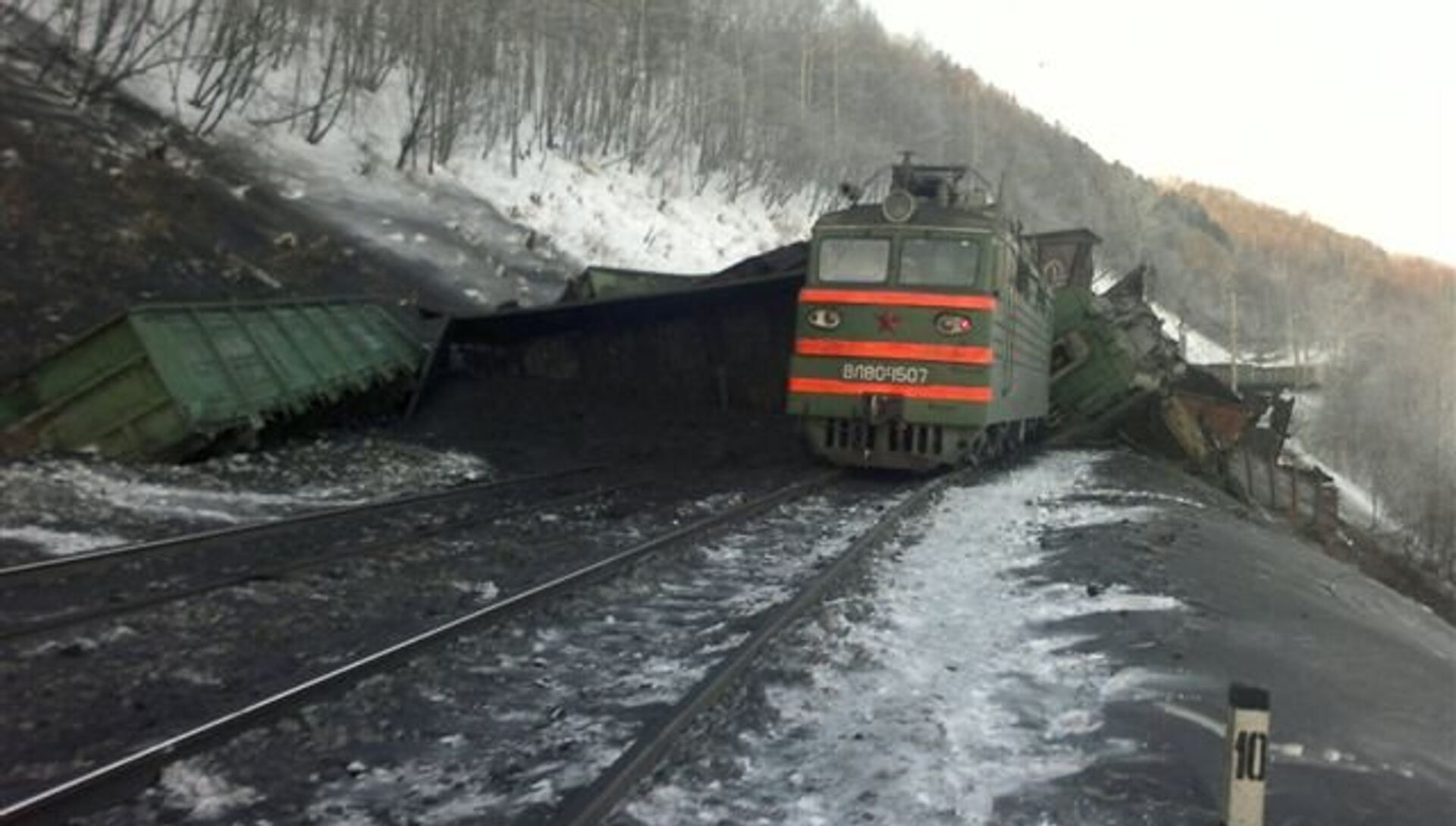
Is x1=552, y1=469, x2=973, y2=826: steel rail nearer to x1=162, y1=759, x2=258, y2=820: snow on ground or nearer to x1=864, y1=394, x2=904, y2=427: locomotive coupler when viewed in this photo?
x1=162, y1=759, x2=258, y2=820: snow on ground

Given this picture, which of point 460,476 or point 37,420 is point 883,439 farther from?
point 37,420

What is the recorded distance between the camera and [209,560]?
8.59m

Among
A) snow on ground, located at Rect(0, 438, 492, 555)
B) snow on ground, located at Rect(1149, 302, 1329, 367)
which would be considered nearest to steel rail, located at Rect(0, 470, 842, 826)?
snow on ground, located at Rect(0, 438, 492, 555)

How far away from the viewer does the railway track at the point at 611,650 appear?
4.24 meters

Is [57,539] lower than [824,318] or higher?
lower

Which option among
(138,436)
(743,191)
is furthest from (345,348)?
(743,191)

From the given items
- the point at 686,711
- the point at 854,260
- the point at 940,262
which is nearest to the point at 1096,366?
the point at 940,262

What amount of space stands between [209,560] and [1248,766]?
23.8 ft

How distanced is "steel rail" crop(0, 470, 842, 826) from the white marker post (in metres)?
4.02

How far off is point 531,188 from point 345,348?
22.7 meters

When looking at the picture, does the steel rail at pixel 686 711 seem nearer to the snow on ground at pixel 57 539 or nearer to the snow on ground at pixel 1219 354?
the snow on ground at pixel 57 539

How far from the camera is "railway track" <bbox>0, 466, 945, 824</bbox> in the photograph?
4.24 metres

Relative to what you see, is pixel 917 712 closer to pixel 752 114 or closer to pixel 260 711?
pixel 260 711

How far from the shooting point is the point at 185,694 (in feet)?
18.3
